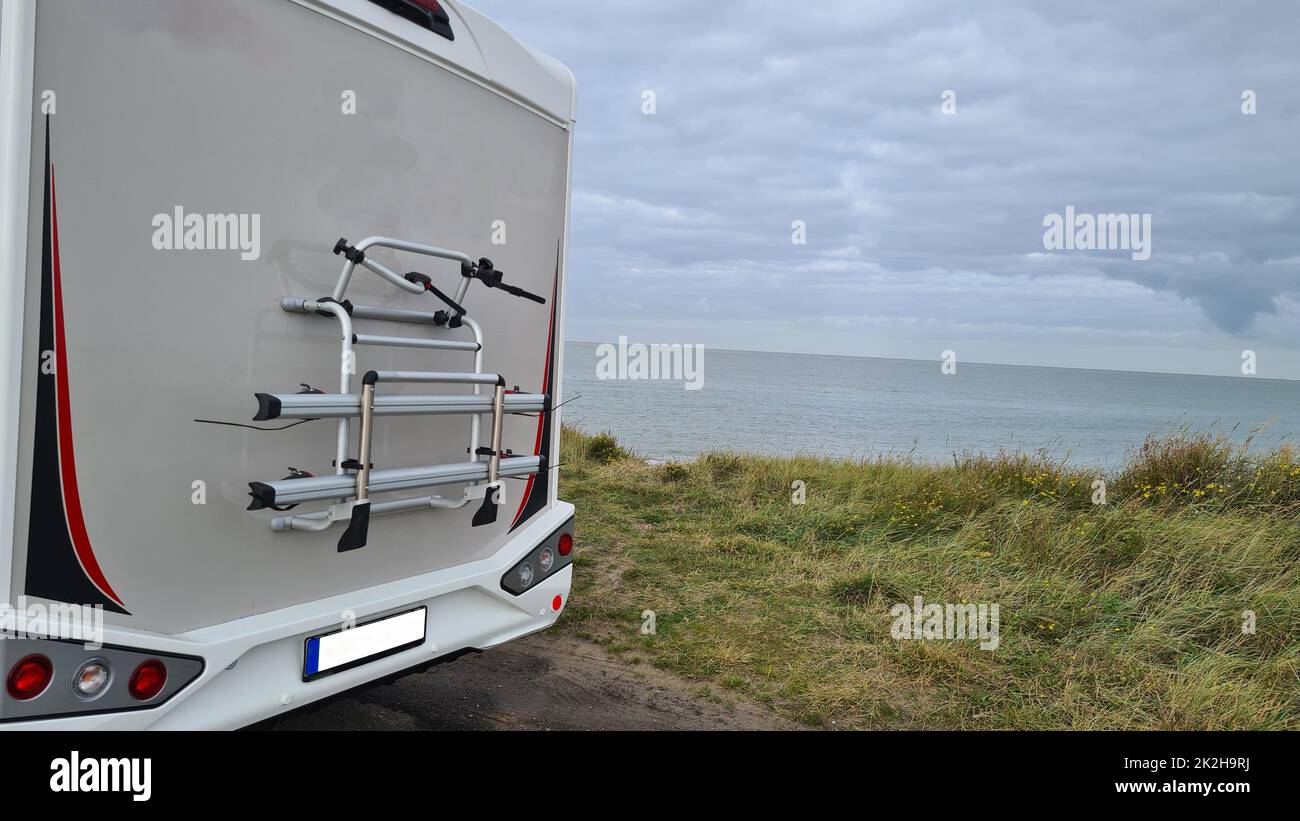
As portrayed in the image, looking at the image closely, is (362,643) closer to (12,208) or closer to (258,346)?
(258,346)

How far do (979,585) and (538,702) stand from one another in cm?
312

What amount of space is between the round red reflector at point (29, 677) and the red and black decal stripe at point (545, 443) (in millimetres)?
1956

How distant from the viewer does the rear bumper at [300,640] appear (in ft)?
7.97

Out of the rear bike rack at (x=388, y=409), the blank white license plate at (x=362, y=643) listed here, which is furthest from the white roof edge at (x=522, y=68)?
the blank white license plate at (x=362, y=643)

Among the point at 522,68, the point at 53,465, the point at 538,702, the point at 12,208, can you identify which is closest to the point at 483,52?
the point at 522,68

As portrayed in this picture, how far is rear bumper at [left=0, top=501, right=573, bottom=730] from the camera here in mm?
2428

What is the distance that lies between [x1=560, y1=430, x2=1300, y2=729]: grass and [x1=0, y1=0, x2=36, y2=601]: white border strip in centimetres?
345

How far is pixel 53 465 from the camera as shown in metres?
2.13

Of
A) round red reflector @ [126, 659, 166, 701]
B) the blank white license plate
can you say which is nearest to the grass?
the blank white license plate

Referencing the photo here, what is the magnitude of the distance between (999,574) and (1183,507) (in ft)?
7.84

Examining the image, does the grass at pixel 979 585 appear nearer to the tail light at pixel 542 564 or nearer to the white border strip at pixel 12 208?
the tail light at pixel 542 564

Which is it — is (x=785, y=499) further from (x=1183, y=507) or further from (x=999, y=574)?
(x=1183, y=507)

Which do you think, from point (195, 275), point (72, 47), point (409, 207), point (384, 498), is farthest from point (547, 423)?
point (72, 47)

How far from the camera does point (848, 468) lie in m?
9.58
